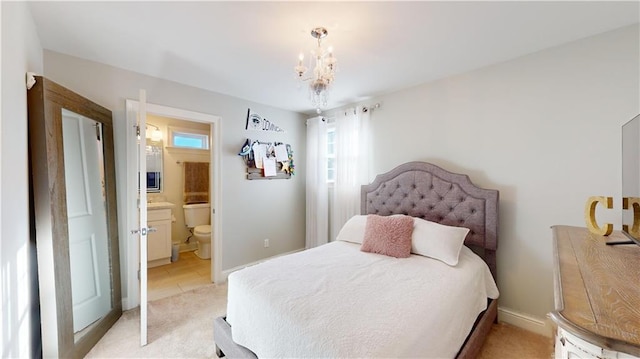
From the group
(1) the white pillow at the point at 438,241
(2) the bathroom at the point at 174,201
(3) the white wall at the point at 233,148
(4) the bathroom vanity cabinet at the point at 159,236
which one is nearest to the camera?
(1) the white pillow at the point at 438,241

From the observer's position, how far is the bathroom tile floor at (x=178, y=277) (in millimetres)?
2864

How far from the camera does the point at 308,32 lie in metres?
1.74

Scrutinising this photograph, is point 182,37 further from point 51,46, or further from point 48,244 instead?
point 48,244

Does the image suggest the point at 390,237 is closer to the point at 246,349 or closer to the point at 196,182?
the point at 246,349

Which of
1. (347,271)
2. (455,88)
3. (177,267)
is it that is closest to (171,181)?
(177,267)

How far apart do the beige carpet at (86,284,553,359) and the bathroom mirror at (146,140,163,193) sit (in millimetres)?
2069

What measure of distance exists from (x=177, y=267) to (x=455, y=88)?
13.8 feet

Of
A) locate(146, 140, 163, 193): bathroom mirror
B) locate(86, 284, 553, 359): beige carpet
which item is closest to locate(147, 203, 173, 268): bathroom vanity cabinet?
locate(146, 140, 163, 193): bathroom mirror

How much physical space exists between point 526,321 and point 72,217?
3.73m

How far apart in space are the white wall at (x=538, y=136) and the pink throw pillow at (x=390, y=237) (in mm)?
836

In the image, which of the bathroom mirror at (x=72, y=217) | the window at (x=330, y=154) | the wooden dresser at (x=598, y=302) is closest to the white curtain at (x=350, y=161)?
the window at (x=330, y=154)

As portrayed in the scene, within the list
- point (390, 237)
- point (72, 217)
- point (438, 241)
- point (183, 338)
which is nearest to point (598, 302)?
point (438, 241)

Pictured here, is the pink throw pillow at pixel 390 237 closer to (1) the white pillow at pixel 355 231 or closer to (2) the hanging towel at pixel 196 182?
(1) the white pillow at pixel 355 231

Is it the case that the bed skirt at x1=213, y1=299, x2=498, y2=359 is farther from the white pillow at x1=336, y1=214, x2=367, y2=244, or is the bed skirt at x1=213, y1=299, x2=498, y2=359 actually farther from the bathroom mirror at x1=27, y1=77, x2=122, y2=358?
the white pillow at x1=336, y1=214, x2=367, y2=244
